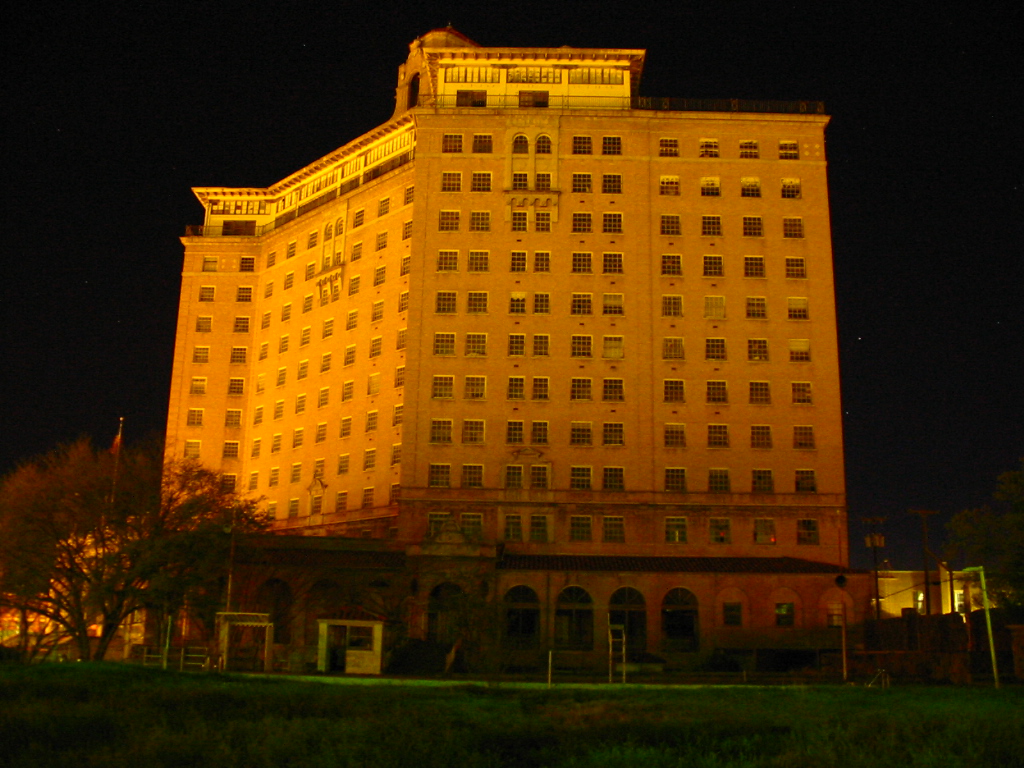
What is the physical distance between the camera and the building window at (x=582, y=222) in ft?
285

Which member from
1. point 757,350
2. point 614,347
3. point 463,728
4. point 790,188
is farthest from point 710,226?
point 463,728

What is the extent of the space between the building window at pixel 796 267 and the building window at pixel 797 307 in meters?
1.88

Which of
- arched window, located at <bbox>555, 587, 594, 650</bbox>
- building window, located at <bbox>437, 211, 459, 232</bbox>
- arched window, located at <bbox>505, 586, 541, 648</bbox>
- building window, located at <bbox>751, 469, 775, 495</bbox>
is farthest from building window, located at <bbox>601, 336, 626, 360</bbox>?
arched window, located at <bbox>505, 586, 541, 648</bbox>

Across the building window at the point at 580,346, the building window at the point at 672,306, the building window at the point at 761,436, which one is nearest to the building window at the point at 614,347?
the building window at the point at 580,346

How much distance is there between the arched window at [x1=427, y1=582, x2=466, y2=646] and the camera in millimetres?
58531

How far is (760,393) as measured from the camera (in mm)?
84062

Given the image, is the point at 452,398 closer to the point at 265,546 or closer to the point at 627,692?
the point at 265,546

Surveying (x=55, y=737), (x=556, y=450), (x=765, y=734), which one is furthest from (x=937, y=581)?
(x=55, y=737)

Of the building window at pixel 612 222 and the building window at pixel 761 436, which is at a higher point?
the building window at pixel 612 222

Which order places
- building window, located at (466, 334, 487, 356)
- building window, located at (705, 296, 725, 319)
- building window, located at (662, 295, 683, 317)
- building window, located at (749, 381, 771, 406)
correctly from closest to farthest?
building window, located at (749, 381, 771, 406) → building window, located at (466, 334, 487, 356) → building window, located at (662, 295, 683, 317) → building window, located at (705, 296, 725, 319)

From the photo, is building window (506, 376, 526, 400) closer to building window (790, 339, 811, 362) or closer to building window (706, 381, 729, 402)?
building window (706, 381, 729, 402)

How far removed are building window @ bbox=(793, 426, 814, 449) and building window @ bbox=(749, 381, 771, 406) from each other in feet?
9.54

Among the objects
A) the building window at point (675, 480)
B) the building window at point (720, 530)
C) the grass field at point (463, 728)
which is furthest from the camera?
the building window at point (675, 480)

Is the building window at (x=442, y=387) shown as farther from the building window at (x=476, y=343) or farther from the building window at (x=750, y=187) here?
the building window at (x=750, y=187)
